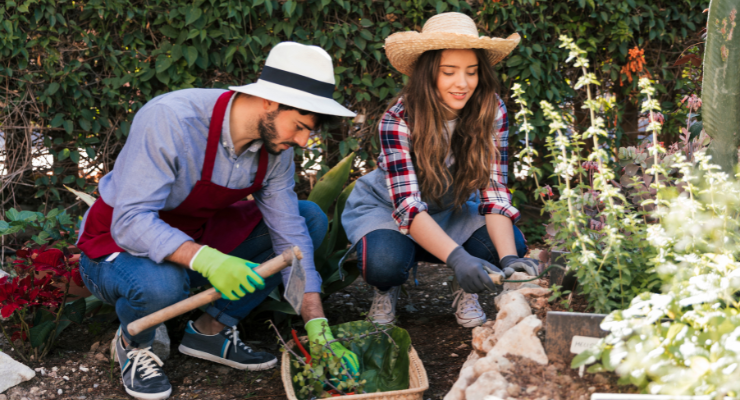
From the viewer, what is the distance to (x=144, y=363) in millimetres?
1888

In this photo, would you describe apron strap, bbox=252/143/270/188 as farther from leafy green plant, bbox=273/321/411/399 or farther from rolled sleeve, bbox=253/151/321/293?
leafy green plant, bbox=273/321/411/399

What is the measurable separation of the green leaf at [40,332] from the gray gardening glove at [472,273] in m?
1.45

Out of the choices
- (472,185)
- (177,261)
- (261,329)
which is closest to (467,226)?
(472,185)

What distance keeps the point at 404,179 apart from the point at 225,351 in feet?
3.04

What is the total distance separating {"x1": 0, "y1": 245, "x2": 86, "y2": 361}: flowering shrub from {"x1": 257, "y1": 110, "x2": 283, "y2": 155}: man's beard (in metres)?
0.90

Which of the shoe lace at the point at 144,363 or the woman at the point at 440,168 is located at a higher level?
the woman at the point at 440,168

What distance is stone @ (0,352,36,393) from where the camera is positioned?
184 centimetres

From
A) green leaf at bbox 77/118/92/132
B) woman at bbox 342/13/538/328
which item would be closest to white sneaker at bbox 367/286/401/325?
woman at bbox 342/13/538/328

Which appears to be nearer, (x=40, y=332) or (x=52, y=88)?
(x=40, y=332)

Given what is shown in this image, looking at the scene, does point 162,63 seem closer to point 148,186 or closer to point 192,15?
point 192,15

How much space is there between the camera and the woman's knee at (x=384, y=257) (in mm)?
Answer: 2256

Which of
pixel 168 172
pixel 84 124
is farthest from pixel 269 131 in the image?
pixel 84 124

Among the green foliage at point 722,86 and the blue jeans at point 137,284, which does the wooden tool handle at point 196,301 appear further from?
the green foliage at point 722,86

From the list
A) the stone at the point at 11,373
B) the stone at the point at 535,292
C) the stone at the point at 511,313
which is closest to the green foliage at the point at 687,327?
the stone at the point at 511,313
